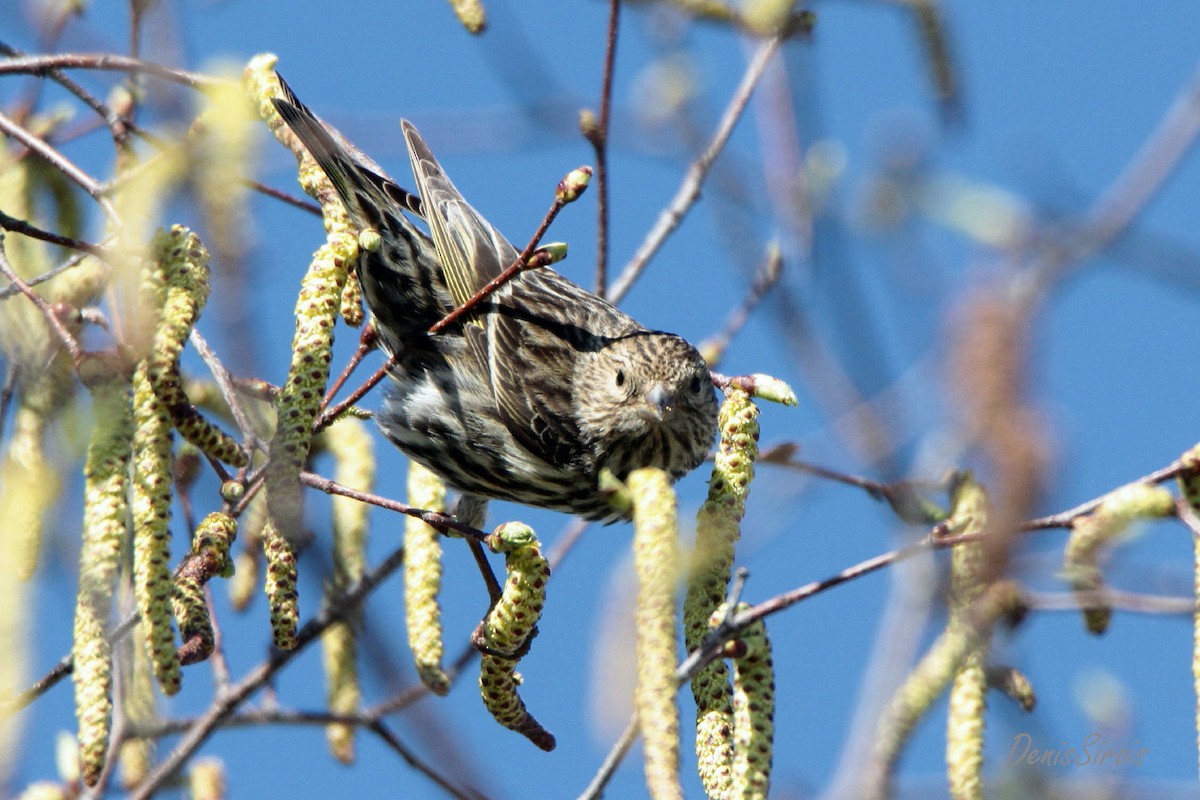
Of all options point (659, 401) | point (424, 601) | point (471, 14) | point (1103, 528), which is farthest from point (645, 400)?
point (1103, 528)

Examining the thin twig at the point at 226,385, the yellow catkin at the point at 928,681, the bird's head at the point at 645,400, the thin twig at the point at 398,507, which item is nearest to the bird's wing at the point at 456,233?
the bird's head at the point at 645,400

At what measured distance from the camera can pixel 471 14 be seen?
12.5 ft

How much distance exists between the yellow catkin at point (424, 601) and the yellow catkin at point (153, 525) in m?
0.98

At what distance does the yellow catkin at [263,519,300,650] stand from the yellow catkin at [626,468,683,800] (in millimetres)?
757

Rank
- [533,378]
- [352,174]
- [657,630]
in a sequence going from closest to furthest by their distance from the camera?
1. [657,630]
2. [352,174]
3. [533,378]

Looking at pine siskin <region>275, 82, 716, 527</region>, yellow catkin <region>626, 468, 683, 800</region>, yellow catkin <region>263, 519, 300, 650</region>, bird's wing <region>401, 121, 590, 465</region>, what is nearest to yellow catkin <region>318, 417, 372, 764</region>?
pine siskin <region>275, 82, 716, 527</region>

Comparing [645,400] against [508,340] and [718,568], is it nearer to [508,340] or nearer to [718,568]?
[508,340]

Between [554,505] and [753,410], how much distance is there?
2170 millimetres

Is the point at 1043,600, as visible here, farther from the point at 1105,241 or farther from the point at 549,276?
the point at 549,276

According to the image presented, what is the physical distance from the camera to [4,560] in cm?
278

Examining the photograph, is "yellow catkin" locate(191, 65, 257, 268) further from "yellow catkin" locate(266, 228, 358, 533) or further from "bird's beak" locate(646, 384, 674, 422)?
"bird's beak" locate(646, 384, 674, 422)

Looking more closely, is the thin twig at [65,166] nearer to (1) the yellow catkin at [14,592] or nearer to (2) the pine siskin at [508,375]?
(1) the yellow catkin at [14,592]

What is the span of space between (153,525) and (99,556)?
125 mm

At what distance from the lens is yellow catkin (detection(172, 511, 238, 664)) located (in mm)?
2709
